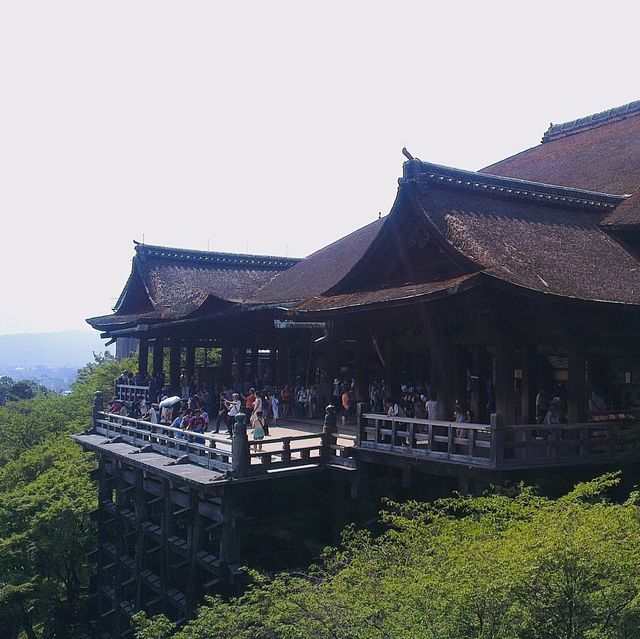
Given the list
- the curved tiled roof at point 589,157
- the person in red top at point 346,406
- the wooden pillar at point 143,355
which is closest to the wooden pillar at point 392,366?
the person in red top at point 346,406

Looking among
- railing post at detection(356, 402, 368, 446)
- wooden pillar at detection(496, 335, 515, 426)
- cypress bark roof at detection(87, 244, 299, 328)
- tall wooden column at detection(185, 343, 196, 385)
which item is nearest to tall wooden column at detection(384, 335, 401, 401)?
railing post at detection(356, 402, 368, 446)

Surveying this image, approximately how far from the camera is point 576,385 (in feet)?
50.9

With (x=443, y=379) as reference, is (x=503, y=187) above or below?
above

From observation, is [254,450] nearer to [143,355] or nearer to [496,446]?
[496,446]

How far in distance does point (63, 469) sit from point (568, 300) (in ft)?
67.9

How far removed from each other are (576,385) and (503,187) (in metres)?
5.82

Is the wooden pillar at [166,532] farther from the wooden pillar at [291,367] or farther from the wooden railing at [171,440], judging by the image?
the wooden pillar at [291,367]

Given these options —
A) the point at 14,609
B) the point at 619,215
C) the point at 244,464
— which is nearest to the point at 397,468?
the point at 244,464

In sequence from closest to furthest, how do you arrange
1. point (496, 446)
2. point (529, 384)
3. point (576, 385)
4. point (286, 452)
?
point (496, 446)
point (576, 385)
point (529, 384)
point (286, 452)

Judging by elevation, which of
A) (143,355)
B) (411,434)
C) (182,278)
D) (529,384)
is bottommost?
(411,434)

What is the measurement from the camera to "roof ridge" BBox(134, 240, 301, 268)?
36.4 m

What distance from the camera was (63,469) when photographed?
2812 cm

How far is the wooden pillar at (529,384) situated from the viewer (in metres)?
16.8

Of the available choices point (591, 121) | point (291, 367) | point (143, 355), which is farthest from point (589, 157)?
point (143, 355)
